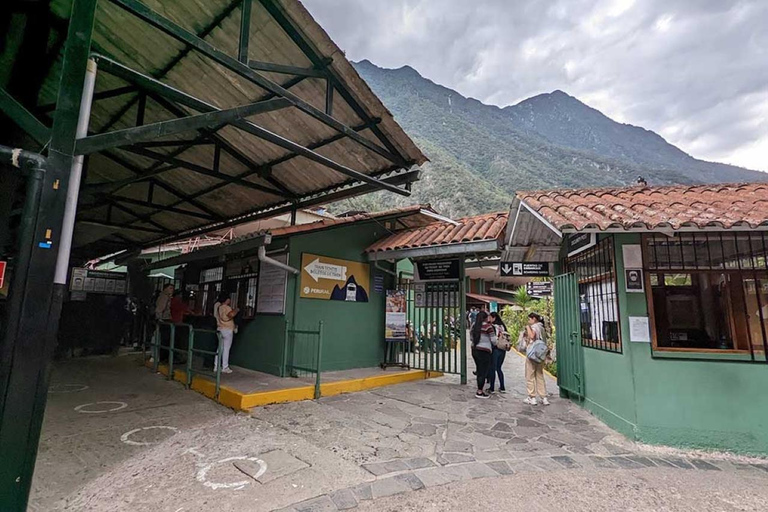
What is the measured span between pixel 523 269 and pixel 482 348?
1591mm

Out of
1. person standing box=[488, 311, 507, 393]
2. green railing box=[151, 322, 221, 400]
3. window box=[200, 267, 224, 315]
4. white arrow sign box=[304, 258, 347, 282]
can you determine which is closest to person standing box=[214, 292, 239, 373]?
green railing box=[151, 322, 221, 400]

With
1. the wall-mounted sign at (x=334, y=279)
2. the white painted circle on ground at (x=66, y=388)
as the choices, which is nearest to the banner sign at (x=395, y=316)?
the wall-mounted sign at (x=334, y=279)

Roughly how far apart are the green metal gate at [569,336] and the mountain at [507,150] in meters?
21.9

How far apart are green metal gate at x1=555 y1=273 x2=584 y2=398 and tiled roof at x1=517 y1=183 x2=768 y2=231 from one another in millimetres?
1617

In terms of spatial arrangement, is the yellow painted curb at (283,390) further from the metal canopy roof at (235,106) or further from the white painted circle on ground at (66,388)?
the metal canopy roof at (235,106)

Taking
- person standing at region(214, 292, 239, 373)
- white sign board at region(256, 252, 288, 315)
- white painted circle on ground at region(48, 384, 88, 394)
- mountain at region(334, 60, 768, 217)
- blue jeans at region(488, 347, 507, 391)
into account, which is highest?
mountain at region(334, 60, 768, 217)

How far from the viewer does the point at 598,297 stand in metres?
5.61

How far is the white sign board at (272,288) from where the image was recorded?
7.25 metres

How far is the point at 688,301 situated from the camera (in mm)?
5484

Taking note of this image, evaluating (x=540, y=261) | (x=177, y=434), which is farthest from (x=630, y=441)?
(x=177, y=434)

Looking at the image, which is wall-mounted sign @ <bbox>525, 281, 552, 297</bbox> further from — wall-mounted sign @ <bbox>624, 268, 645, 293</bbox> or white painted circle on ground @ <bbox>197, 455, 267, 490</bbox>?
white painted circle on ground @ <bbox>197, 455, 267, 490</bbox>

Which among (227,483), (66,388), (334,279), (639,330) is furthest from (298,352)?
(639,330)

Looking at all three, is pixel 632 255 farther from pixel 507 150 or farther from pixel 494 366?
pixel 507 150

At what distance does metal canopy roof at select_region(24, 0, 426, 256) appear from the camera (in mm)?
3379
